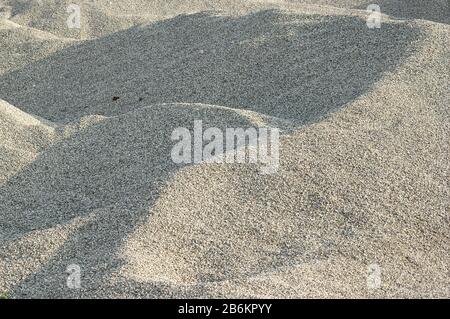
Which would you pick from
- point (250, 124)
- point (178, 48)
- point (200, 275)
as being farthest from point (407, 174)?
point (178, 48)

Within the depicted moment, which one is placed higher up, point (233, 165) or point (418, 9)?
point (418, 9)

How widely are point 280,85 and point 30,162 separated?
1.97 m

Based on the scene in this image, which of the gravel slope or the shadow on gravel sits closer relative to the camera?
the gravel slope

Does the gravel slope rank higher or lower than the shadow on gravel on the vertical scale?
lower

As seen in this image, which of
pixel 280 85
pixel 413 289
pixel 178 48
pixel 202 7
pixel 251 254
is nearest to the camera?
pixel 413 289

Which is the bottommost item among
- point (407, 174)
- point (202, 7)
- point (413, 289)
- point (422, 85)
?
point (413, 289)

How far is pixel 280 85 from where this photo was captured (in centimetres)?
541

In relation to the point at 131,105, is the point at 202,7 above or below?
above

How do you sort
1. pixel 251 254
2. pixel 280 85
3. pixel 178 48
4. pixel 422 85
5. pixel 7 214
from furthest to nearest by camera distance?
pixel 178 48, pixel 280 85, pixel 422 85, pixel 7 214, pixel 251 254

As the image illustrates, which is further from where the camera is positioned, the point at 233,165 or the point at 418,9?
the point at 418,9

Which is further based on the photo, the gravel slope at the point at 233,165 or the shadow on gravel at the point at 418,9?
the shadow on gravel at the point at 418,9

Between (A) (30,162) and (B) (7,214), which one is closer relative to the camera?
(B) (7,214)

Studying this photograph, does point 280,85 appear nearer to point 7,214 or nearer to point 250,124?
point 250,124

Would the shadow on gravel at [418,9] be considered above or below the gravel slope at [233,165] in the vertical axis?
above
